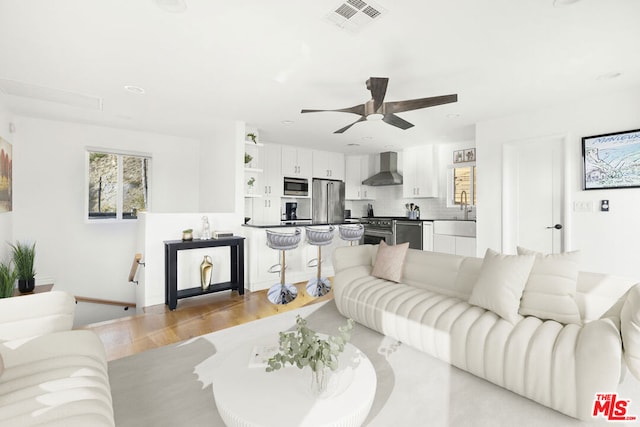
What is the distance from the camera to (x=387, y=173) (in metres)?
6.78

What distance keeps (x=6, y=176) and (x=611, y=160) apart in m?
7.38

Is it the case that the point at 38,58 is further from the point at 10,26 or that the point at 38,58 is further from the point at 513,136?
the point at 513,136

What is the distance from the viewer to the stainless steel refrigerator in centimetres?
677

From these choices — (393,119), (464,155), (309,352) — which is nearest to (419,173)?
(464,155)

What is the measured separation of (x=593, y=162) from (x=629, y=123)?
501 mm

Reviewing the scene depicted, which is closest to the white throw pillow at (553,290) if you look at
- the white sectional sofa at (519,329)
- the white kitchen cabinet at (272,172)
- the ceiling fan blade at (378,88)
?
the white sectional sofa at (519,329)

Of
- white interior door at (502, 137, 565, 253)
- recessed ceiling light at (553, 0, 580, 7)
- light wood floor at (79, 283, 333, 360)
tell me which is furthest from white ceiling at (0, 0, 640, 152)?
light wood floor at (79, 283, 333, 360)

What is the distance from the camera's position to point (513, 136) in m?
4.20

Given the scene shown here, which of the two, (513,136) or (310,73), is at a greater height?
(310,73)

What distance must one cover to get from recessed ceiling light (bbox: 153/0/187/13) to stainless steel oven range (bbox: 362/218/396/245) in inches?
200

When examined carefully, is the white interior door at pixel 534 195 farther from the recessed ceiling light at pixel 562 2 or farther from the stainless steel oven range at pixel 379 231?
the recessed ceiling light at pixel 562 2

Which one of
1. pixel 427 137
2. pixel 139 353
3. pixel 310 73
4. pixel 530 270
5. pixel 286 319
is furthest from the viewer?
pixel 427 137

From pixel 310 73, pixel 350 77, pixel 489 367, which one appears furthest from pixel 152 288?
pixel 489 367

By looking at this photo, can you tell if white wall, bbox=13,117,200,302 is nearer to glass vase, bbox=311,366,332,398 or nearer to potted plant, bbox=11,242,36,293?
potted plant, bbox=11,242,36,293
